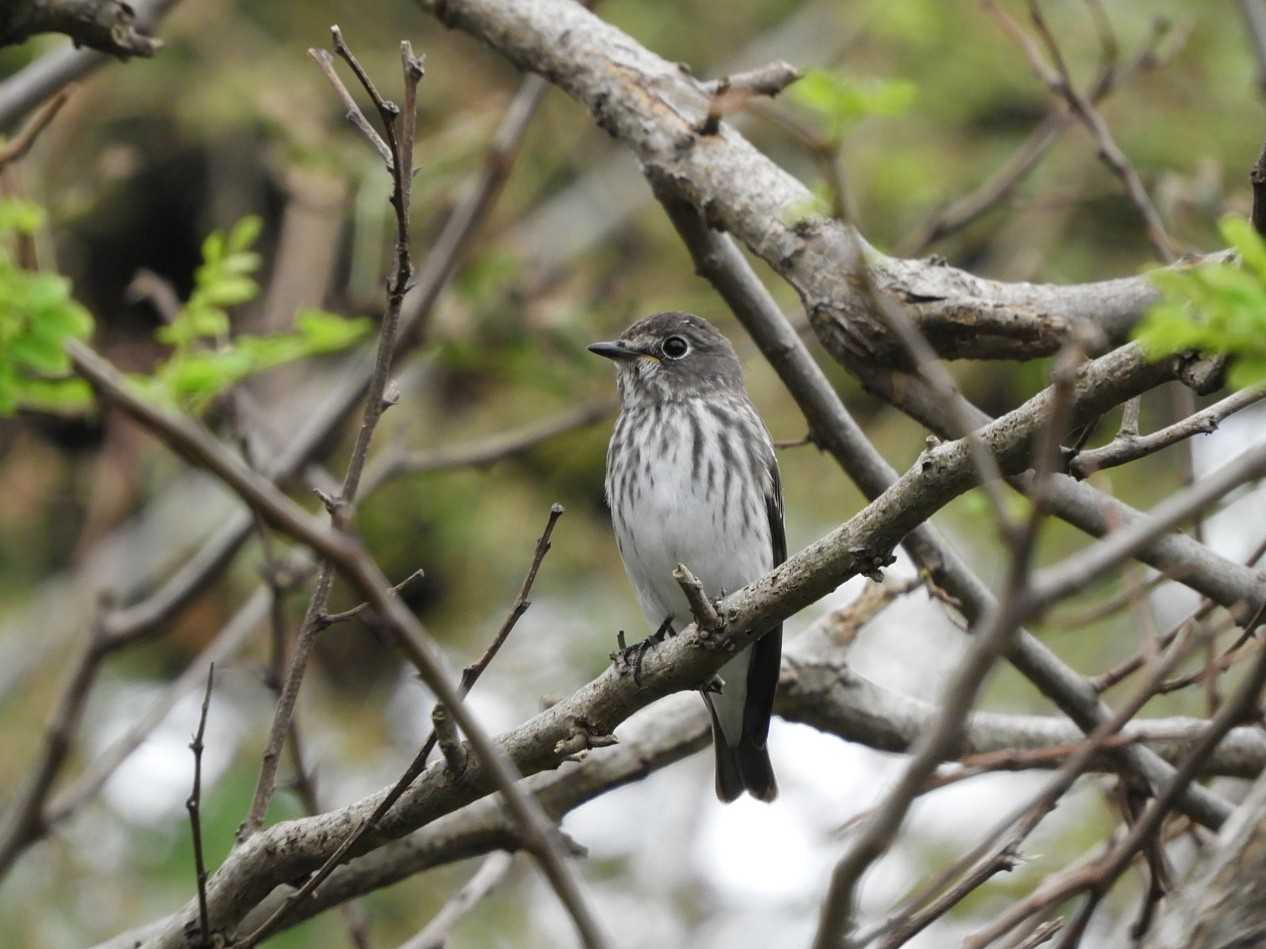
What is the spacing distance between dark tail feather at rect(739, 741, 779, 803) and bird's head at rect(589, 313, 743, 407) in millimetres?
1181

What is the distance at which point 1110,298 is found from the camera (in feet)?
11.7

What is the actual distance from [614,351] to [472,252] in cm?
137

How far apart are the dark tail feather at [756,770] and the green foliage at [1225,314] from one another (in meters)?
2.87

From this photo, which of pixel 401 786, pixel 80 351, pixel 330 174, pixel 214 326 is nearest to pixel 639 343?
pixel 330 174

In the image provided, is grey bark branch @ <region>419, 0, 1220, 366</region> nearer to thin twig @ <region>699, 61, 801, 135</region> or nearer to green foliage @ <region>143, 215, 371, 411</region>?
thin twig @ <region>699, 61, 801, 135</region>

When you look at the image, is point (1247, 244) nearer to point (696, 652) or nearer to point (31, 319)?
point (696, 652)

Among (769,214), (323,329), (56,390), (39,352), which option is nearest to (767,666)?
(769,214)

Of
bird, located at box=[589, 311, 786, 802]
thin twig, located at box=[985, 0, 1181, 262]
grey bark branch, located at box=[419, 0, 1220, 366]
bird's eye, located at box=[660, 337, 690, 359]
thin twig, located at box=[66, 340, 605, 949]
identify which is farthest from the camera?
bird's eye, located at box=[660, 337, 690, 359]

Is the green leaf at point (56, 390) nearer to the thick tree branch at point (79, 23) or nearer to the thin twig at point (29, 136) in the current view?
the thin twig at point (29, 136)

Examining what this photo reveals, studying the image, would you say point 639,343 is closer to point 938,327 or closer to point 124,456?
point 938,327

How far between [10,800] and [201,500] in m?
1.63

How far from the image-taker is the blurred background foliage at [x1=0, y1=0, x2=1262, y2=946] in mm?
7094

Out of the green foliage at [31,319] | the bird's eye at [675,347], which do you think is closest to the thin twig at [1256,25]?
the green foliage at [31,319]

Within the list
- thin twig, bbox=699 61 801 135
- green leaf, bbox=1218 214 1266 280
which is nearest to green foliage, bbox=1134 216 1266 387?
green leaf, bbox=1218 214 1266 280
